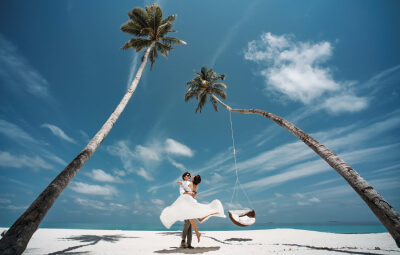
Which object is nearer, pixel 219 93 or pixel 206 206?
pixel 206 206

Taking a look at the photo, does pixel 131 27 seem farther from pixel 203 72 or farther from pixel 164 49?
pixel 203 72

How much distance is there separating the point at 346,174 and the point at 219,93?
1528 cm

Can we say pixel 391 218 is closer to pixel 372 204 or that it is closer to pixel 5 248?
pixel 372 204

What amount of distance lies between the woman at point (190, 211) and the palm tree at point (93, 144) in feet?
10.0

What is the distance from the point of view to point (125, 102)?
8.62m

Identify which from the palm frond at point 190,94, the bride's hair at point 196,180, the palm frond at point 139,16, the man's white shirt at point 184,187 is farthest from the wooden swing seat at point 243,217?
the palm frond at point 139,16

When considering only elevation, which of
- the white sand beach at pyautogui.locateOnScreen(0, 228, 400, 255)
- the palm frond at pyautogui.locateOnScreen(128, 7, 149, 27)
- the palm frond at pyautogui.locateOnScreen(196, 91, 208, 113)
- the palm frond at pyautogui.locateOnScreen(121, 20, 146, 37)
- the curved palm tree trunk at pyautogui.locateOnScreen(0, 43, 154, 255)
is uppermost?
the palm frond at pyautogui.locateOnScreen(128, 7, 149, 27)

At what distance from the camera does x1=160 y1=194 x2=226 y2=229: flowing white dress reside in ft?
18.0

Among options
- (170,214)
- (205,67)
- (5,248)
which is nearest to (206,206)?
(170,214)

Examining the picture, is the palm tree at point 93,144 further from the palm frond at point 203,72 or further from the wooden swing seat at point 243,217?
the wooden swing seat at point 243,217

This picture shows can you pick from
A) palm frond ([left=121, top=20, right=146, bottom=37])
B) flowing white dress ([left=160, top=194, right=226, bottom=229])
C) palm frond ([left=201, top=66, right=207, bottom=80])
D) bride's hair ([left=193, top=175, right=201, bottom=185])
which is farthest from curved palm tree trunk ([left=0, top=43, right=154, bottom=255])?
palm frond ([left=201, top=66, right=207, bottom=80])

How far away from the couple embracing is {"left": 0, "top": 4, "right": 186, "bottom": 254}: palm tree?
10.0ft

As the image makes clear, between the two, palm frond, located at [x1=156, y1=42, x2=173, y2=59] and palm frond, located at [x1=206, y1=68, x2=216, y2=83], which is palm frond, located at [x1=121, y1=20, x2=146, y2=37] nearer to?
palm frond, located at [x1=156, y1=42, x2=173, y2=59]

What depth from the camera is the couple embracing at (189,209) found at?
5492 millimetres
